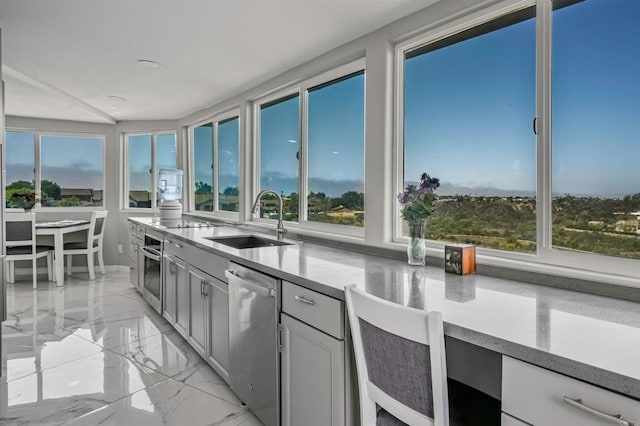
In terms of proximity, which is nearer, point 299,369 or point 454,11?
point 299,369

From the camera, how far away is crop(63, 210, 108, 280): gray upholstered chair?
5586 millimetres

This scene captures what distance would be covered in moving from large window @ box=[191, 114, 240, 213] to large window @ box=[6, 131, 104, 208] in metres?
1.88

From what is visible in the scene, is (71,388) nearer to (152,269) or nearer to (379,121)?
(152,269)

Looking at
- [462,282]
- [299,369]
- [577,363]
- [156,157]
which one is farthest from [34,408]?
[156,157]

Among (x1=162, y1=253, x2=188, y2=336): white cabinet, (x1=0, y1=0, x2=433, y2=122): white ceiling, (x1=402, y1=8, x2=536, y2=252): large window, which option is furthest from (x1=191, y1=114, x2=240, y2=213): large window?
(x1=402, y1=8, x2=536, y2=252): large window

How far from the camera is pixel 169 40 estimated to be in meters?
2.84

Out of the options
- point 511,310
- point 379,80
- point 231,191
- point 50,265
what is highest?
point 379,80

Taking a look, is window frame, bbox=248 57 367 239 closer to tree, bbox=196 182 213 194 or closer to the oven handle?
the oven handle

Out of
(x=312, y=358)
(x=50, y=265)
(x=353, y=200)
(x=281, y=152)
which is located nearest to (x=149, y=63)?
(x=281, y=152)

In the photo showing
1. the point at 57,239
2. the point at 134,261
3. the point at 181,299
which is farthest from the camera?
the point at 57,239

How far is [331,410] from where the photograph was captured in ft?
5.15

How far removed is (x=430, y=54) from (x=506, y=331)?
1.77 meters

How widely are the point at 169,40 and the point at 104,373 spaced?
7.61 feet

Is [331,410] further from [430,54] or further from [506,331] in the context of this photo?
[430,54]
